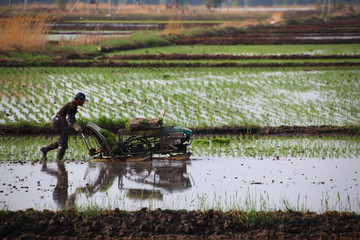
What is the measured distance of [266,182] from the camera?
267 inches

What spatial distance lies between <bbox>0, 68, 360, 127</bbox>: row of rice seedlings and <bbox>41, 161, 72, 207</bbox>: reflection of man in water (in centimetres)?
326

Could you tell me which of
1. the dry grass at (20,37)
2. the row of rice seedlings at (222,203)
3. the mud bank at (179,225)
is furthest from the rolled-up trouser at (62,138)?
the dry grass at (20,37)

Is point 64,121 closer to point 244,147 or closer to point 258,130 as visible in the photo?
point 244,147

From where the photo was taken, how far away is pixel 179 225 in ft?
16.4

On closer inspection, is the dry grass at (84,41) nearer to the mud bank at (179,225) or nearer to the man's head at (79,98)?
the man's head at (79,98)

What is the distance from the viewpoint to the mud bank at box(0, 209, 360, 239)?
4.89 m

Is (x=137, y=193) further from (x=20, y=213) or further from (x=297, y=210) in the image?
(x=297, y=210)

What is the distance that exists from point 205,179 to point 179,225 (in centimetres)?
205

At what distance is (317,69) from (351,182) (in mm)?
12187

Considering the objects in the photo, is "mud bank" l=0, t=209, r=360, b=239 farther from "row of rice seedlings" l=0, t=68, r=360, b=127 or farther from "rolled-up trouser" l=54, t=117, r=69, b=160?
"row of rice seedlings" l=0, t=68, r=360, b=127

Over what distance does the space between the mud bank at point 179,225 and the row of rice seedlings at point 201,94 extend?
496cm

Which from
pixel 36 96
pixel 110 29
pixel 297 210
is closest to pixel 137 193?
pixel 297 210

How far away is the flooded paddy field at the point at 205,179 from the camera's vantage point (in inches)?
232

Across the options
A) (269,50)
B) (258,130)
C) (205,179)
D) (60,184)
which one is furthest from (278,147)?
(269,50)
